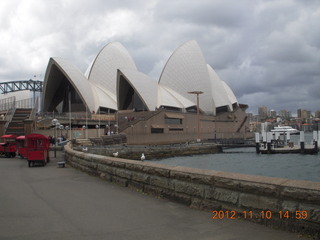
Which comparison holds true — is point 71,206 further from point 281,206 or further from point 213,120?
point 213,120

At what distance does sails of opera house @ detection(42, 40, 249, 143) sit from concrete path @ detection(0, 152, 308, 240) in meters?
39.8

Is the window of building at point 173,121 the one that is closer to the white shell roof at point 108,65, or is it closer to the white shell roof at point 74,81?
the white shell roof at point 74,81

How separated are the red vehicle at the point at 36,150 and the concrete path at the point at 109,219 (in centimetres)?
666

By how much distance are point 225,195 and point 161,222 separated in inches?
37.1

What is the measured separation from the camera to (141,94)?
184ft

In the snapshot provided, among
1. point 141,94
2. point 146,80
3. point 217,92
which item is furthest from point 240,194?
point 217,92

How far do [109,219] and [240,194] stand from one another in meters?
1.78

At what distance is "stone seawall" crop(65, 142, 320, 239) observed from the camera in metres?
3.35

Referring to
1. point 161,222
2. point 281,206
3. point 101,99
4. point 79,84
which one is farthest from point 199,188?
point 101,99

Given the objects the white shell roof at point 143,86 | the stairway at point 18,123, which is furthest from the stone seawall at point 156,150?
the white shell roof at point 143,86

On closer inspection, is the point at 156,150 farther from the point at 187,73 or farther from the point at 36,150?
the point at 187,73

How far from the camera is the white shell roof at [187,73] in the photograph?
212 feet

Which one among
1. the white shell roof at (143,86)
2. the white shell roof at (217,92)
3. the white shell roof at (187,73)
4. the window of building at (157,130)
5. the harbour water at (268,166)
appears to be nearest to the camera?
the harbour water at (268,166)

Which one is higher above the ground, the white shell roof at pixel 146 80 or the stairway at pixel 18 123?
the white shell roof at pixel 146 80
